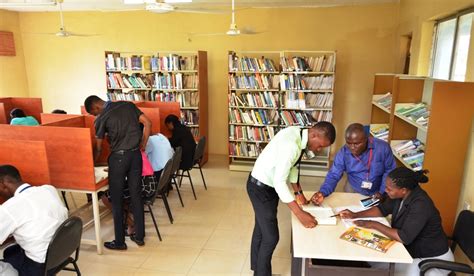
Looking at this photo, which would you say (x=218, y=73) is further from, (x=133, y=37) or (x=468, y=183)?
(x=468, y=183)

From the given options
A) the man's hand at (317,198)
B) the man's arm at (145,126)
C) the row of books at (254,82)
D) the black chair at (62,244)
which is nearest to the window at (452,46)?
the man's hand at (317,198)

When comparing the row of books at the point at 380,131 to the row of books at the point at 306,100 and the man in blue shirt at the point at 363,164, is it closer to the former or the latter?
the row of books at the point at 306,100

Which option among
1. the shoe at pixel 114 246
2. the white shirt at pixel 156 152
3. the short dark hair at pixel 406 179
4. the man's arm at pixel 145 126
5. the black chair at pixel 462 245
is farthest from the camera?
the white shirt at pixel 156 152

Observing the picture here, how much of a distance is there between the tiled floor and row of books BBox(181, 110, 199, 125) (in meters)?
1.75

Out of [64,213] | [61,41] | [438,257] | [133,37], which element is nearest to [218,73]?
[133,37]

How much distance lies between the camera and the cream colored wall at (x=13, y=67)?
7203 mm

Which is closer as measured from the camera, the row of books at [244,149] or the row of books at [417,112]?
the row of books at [417,112]

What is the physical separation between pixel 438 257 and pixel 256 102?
4.10 m

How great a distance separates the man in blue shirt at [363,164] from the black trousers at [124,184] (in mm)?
1778

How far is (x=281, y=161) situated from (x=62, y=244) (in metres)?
1.52

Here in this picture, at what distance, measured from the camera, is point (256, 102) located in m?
5.89

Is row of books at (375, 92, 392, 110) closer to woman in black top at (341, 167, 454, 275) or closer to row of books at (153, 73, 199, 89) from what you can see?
woman in black top at (341, 167, 454, 275)

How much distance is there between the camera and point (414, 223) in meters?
2.05

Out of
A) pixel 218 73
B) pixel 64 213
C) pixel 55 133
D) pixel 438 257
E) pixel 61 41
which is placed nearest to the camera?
pixel 438 257
